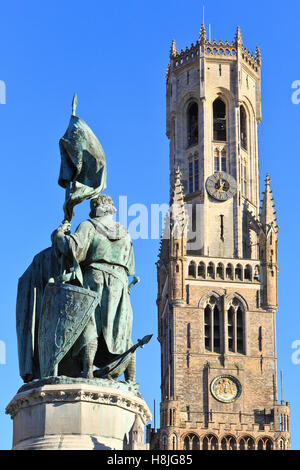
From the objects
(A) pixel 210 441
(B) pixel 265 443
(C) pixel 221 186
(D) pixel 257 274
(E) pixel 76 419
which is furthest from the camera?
(C) pixel 221 186

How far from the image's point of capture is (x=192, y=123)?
3622 inches

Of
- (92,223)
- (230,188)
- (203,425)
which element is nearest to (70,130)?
(92,223)

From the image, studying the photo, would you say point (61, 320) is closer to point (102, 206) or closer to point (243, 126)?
point (102, 206)

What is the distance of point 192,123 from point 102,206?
76949 mm

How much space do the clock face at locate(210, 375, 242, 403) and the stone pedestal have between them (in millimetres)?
→ 66860

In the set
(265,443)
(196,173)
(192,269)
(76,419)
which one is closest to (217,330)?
(192,269)

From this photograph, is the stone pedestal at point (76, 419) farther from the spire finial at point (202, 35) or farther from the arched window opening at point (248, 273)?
the spire finial at point (202, 35)

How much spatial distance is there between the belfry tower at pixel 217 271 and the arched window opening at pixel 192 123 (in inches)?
3.8

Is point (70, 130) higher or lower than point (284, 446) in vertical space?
lower

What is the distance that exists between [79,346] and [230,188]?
7317cm

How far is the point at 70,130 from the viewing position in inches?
621

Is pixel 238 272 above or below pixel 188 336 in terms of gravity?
above

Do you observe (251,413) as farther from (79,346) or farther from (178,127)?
(79,346)
